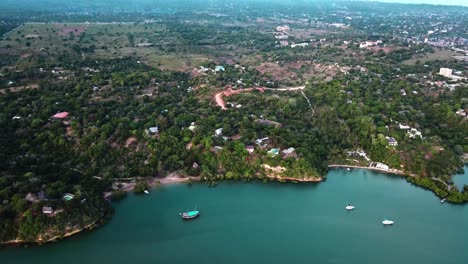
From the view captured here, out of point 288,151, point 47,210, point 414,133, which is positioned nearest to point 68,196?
point 47,210

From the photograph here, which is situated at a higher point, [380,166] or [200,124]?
[200,124]

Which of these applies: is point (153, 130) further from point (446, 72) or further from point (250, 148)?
point (446, 72)

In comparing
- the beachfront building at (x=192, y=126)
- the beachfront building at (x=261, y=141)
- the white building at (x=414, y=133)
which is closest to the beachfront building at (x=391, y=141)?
the white building at (x=414, y=133)

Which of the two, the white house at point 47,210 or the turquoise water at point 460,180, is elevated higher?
the white house at point 47,210

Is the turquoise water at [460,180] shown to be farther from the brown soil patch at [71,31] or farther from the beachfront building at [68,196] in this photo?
the brown soil patch at [71,31]

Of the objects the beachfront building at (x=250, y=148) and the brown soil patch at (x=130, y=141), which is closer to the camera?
the beachfront building at (x=250, y=148)

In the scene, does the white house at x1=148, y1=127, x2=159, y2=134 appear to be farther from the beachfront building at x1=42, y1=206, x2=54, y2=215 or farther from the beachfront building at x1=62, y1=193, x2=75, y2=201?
the beachfront building at x1=42, y1=206, x2=54, y2=215

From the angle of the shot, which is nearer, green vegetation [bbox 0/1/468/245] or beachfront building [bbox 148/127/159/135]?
green vegetation [bbox 0/1/468/245]

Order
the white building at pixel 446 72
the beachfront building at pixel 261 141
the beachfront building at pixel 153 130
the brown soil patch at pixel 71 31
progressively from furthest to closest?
the brown soil patch at pixel 71 31 → the white building at pixel 446 72 → the beachfront building at pixel 153 130 → the beachfront building at pixel 261 141

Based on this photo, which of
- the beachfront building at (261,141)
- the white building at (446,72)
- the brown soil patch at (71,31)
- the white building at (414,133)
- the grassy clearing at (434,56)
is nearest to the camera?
the beachfront building at (261,141)

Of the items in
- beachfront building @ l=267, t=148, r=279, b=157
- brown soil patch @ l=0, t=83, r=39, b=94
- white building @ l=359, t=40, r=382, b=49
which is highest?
white building @ l=359, t=40, r=382, b=49

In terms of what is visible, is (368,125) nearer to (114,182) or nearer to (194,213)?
(194,213)

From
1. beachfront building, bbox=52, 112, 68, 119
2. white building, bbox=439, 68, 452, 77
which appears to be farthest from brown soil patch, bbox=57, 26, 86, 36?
white building, bbox=439, 68, 452, 77
